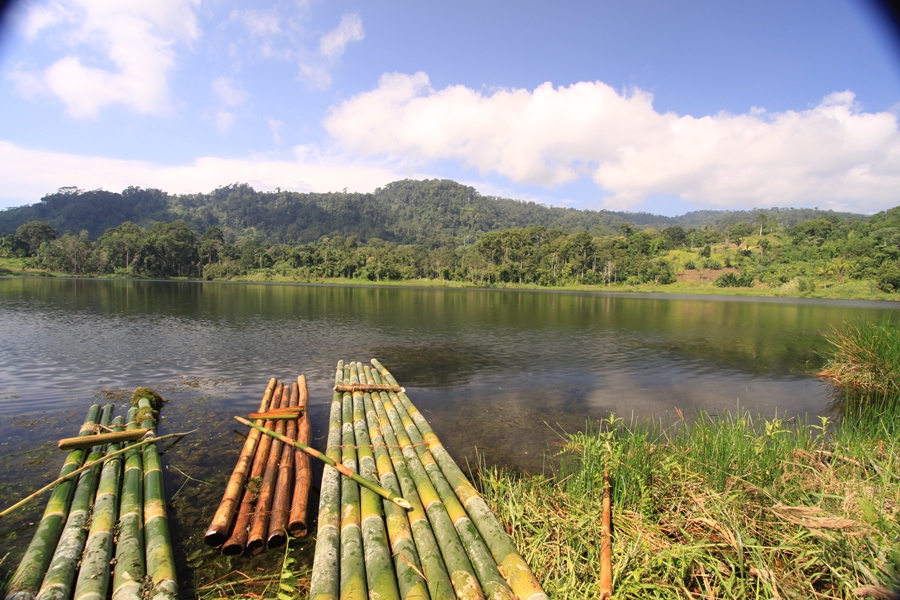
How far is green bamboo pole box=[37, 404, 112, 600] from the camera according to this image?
4.28 m

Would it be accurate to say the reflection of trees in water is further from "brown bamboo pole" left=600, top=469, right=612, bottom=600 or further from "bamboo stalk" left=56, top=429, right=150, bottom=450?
"brown bamboo pole" left=600, top=469, right=612, bottom=600

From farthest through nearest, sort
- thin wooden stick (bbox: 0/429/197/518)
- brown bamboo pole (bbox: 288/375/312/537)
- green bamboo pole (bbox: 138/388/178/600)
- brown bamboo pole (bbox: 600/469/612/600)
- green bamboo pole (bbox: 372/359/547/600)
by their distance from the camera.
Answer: brown bamboo pole (bbox: 288/375/312/537), thin wooden stick (bbox: 0/429/197/518), green bamboo pole (bbox: 138/388/178/600), green bamboo pole (bbox: 372/359/547/600), brown bamboo pole (bbox: 600/469/612/600)

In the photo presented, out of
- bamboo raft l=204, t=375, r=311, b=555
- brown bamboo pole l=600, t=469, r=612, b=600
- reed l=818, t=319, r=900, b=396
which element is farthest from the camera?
reed l=818, t=319, r=900, b=396

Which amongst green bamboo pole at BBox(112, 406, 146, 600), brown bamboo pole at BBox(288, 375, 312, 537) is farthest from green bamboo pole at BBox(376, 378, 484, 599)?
green bamboo pole at BBox(112, 406, 146, 600)

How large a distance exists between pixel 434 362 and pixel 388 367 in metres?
2.40

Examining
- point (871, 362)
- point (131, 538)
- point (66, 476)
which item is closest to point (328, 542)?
point (131, 538)

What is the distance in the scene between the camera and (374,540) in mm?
5098

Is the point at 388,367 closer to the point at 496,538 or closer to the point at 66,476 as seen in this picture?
the point at 66,476

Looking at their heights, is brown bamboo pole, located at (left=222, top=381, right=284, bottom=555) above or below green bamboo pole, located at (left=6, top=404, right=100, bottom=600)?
below

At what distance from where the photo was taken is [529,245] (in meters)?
138

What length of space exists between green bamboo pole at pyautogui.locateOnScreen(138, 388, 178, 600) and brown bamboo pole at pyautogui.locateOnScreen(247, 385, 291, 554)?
3.09 ft

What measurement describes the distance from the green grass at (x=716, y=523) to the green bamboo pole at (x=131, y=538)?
4350 mm

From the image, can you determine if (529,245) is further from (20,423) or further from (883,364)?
(20,423)

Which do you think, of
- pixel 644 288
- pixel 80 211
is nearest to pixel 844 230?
pixel 644 288
